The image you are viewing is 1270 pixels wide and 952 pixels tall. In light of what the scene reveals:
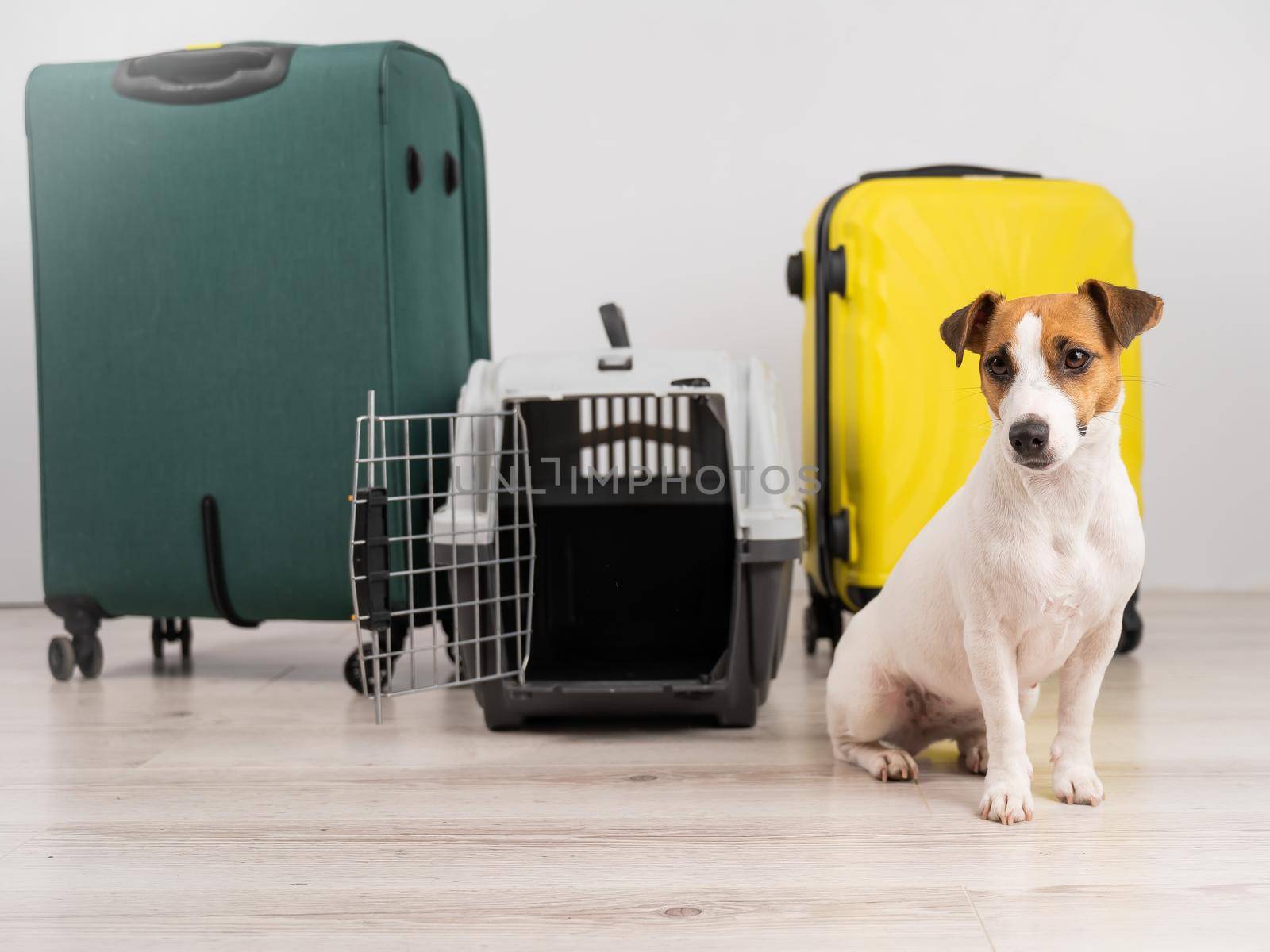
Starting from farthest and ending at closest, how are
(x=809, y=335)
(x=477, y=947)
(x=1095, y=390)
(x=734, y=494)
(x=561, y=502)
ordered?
(x=809, y=335)
(x=561, y=502)
(x=734, y=494)
(x=1095, y=390)
(x=477, y=947)

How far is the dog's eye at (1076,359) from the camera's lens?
1272 millimetres

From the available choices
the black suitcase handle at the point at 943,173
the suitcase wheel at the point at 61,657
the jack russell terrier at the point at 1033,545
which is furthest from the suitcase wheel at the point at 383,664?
the black suitcase handle at the point at 943,173

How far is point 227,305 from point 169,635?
91 cm

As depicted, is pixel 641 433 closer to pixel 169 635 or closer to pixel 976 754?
pixel 976 754

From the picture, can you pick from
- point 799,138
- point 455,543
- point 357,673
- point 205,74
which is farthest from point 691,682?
point 799,138

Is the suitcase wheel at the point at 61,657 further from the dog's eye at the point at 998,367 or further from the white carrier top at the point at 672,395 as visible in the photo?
the dog's eye at the point at 998,367

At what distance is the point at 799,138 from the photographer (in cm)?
318

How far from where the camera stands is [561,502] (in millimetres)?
1973

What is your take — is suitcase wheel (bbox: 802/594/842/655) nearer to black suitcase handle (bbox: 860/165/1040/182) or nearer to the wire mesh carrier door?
the wire mesh carrier door

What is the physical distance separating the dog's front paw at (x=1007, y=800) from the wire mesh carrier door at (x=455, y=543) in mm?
768

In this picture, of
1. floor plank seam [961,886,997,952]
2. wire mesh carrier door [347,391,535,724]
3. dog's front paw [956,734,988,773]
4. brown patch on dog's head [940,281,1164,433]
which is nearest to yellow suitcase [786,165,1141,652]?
dog's front paw [956,734,988,773]

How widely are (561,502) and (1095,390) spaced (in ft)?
3.15

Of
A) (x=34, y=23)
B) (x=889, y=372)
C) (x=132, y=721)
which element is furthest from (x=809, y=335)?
(x=34, y=23)

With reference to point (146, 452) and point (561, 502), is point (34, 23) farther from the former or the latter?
point (561, 502)
